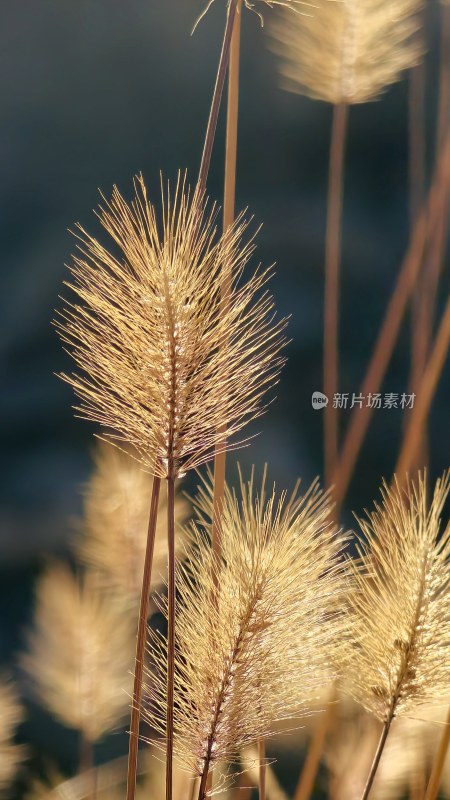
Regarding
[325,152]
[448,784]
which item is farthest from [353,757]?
[325,152]

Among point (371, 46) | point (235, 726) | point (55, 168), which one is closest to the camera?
point (235, 726)

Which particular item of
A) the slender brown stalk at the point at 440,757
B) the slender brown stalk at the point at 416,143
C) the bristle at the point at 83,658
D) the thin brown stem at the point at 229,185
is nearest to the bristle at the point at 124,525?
the bristle at the point at 83,658

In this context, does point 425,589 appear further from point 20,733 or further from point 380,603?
point 20,733

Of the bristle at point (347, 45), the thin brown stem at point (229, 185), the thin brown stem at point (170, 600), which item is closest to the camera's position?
the thin brown stem at point (170, 600)

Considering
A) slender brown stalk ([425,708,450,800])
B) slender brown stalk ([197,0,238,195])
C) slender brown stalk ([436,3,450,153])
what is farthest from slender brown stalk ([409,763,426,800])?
slender brown stalk ([436,3,450,153])

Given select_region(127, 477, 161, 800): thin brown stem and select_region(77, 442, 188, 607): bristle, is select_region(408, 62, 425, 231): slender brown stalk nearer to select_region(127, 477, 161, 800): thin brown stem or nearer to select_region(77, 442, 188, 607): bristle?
select_region(77, 442, 188, 607): bristle

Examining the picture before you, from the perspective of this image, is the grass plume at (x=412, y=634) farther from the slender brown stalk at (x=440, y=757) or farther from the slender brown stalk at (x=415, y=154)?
the slender brown stalk at (x=415, y=154)

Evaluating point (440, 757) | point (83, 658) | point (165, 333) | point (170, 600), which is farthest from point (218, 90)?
point (83, 658)

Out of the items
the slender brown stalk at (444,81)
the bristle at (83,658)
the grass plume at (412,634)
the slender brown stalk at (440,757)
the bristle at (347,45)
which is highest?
the slender brown stalk at (444,81)
